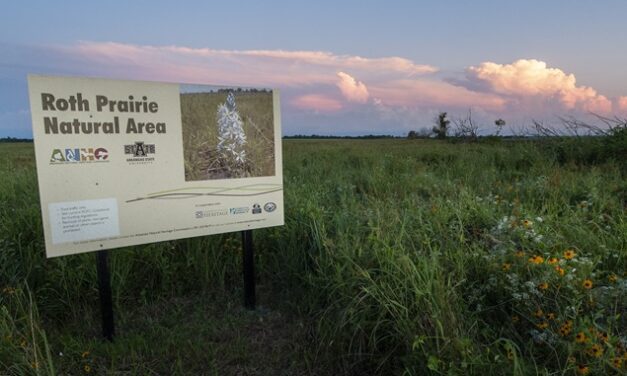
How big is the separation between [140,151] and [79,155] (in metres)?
0.39

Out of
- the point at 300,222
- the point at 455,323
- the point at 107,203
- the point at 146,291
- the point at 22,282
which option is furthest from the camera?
the point at 300,222

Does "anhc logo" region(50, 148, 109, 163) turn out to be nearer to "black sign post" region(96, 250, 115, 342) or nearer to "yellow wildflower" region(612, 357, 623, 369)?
"black sign post" region(96, 250, 115, 342)

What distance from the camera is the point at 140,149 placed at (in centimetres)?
305

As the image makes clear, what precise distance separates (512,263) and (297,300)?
171cm

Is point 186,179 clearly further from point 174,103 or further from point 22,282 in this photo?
point 22,282

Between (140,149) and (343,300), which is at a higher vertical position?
(140,149)

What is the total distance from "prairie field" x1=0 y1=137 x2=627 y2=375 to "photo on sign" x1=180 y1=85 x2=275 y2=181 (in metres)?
0.86

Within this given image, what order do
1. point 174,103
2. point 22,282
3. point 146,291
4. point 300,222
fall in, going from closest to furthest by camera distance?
point 174,103 < point 22,282 < point 146,291 < point 300,222

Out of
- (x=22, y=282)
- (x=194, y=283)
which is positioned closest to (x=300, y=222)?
(x=194, y=283)

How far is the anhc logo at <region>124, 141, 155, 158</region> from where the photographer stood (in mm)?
3003

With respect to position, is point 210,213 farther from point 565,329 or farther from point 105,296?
point 565,329

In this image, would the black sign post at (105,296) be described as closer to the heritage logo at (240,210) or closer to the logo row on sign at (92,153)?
the logo row on sign at (92,153)

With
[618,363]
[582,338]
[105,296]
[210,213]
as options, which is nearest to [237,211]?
[210,213]

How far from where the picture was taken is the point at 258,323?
11.0ft
